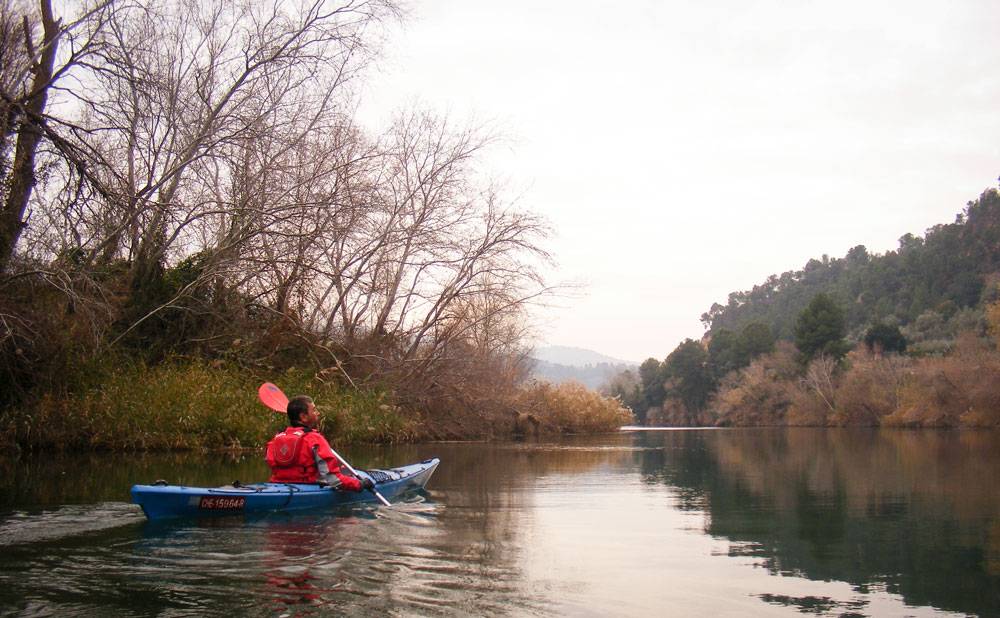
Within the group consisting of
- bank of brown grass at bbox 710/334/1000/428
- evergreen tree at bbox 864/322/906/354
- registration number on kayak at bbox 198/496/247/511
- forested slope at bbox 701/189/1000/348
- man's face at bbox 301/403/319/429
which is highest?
forested slope at bbox 701/189/1000/348

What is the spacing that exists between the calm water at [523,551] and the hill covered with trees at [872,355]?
3132 cm

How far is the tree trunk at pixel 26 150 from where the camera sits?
10.8m

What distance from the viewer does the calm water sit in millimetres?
5176

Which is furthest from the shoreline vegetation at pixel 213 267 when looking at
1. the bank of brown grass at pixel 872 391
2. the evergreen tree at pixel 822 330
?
the evergreen tree at pixel 822 330

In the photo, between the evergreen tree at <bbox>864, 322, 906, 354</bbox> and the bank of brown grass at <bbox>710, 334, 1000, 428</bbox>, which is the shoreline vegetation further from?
the evergreen tree at <bbox>864, 322, 906, 354</bbox>

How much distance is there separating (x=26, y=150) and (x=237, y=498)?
6821 millimetres

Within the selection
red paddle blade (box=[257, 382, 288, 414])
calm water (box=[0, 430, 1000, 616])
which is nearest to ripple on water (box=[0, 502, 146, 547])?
calm water (box=[0, 430, 1000, 616])

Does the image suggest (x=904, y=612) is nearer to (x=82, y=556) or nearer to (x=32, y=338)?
(x=82, y=556)

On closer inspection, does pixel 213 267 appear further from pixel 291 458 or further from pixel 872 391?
pixel 872 391

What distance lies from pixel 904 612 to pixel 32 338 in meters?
13.2

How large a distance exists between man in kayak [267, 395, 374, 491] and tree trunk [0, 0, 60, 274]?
14.1 ft

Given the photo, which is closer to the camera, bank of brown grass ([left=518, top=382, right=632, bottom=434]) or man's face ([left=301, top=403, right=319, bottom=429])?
man's face ([left=301, top=403, right=319, bottom=429])

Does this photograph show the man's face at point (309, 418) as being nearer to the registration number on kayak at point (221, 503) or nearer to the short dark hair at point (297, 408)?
the short dark hair at point (297, 408)

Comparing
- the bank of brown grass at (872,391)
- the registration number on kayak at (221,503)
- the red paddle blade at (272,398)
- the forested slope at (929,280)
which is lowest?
the registration number on kayak at (221,503)
